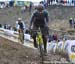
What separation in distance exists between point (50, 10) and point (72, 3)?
9.25 feet

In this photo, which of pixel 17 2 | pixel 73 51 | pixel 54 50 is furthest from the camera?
pixel 17 2

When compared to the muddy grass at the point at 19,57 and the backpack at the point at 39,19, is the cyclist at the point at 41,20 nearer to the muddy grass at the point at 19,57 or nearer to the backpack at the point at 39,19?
the backpack at the point at 39,19

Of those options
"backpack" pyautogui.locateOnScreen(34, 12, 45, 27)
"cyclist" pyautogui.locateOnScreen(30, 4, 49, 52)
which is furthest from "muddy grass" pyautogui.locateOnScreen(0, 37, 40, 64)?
"backpack" pyautogui.locateOnScreen(34, 12, 45, 27)

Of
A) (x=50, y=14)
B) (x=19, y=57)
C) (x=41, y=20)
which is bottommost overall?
(x=50, y=14)

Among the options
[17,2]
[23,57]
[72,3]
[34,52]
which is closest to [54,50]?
[34,52]

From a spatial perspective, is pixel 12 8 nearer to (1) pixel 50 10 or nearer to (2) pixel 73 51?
(1) pixel 50 10

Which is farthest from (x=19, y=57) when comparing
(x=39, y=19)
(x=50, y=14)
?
(x=50, y=14)

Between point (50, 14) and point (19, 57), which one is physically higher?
point (19, 57)

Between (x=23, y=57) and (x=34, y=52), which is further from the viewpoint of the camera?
(x=34, y=52)

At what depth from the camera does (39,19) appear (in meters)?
12.2

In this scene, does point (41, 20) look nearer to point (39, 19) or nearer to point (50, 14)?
point (39, 19)

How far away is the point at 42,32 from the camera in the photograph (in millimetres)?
12234

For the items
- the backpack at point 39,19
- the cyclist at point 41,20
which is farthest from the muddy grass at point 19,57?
the backpack at point 39,19

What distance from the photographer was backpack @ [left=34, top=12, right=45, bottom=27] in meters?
12.1
